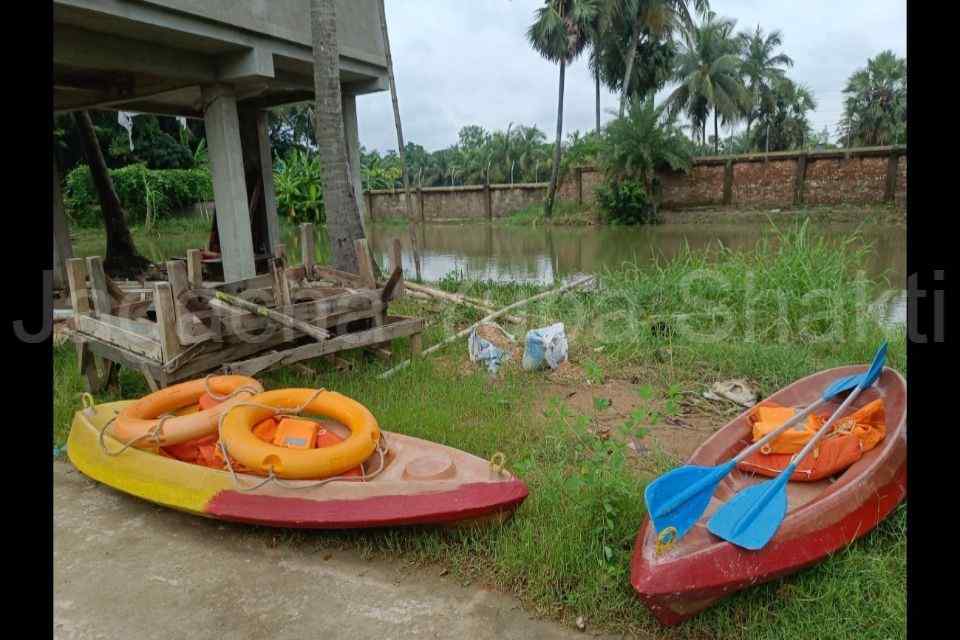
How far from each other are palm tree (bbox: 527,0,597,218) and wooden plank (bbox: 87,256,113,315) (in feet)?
83.7

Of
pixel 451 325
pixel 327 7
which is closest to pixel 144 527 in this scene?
pixel 451 325

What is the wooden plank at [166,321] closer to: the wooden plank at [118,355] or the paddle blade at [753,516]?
the wooden plank at [118,355]

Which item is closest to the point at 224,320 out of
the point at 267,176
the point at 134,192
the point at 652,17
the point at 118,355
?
the point at 118,355

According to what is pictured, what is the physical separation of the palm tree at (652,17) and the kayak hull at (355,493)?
2608cm

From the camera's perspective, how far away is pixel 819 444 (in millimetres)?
3428

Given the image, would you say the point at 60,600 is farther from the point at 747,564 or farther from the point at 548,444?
the point at 747,564

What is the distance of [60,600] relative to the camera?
10.0 feet

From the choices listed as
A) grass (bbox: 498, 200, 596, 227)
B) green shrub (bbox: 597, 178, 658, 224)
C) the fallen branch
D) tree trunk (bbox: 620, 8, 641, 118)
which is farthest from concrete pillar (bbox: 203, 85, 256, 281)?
tree trunk (bbox: 620, 8, 641, 118)

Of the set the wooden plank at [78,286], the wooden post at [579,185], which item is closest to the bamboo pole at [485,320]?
the wooden plank at [78,286]

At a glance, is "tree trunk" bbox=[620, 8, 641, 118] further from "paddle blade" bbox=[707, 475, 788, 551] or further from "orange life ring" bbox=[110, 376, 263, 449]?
"paddle blade" bbox=[707, 475, 788, 551]

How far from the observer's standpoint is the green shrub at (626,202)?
87.1ft

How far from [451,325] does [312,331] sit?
9.53 feet

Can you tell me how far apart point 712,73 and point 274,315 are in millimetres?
34678

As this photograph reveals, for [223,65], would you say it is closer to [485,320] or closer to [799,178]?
[485,320]
